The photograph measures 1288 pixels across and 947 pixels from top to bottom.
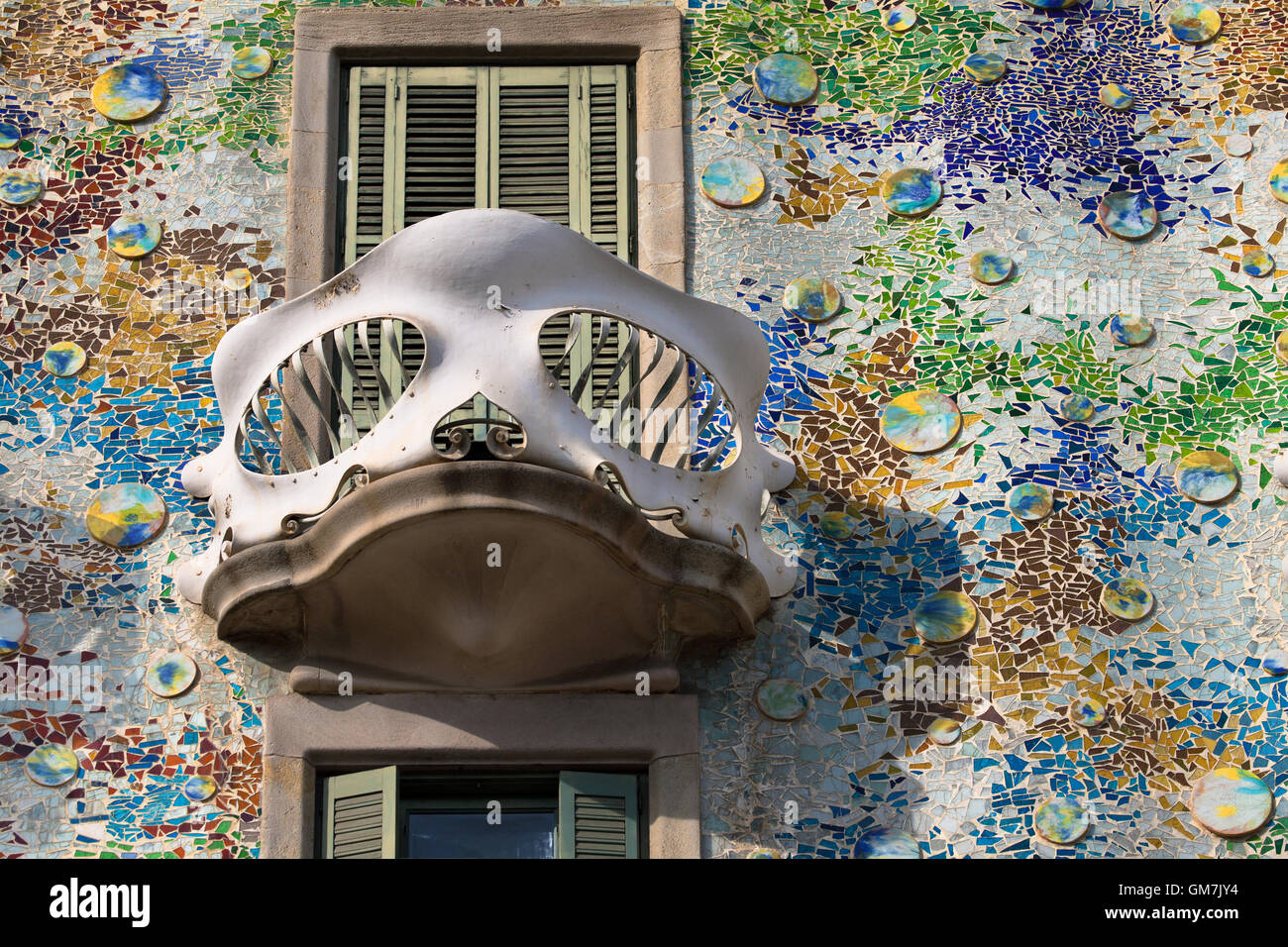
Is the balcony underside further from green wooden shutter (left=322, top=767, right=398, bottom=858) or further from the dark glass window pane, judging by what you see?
the dark glass window pane

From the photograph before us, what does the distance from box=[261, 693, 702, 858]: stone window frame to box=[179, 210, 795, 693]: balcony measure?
94mm

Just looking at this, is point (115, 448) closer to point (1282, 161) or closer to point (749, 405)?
point (749, 405)

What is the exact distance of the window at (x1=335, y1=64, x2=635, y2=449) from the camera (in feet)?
44.1

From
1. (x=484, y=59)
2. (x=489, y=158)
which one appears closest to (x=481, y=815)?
(x=489, y=158)

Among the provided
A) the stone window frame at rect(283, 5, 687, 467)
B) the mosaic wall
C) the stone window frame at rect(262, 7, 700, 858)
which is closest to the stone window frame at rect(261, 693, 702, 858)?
the stone window frame at rect(262, 7, 700, 858)

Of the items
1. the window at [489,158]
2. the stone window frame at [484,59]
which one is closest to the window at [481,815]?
the window at [489,158]

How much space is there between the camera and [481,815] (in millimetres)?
12070

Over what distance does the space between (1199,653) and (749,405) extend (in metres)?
2.18

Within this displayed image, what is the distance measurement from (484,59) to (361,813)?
401 cm

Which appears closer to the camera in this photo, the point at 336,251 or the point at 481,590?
the point at 481,590

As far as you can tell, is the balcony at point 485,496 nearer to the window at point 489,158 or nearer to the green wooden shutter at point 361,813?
the green wooden shutter at point 361,813

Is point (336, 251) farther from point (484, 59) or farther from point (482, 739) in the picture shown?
point (482, 739)

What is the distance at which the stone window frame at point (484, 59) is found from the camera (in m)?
13.6

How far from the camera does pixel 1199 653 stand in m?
12.5
